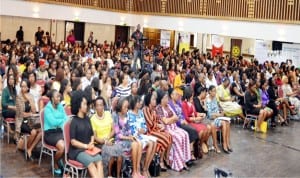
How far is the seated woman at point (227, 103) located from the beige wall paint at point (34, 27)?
1268cm

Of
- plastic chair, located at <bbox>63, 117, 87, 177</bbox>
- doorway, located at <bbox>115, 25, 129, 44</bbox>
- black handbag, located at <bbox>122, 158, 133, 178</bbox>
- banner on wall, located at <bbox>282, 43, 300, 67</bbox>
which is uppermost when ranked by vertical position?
doorway, located at <bbox>115, 25, 129, 44</bbox>

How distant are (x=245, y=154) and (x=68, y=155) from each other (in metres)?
4.18

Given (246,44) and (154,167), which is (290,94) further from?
(246,44)

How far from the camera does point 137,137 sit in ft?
21.5

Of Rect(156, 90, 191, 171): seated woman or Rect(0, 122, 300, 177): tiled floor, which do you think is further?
Rect(156, 90, 191, 171): seated woman

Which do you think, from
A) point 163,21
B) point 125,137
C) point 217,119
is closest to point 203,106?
point 217,119

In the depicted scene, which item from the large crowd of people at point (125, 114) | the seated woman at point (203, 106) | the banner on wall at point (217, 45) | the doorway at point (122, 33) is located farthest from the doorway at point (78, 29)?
the seated woman at point (203, 106)

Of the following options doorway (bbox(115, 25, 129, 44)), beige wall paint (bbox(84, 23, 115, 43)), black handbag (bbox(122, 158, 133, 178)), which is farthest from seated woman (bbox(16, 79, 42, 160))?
doorway (bbox(115, 25, 129, 44))

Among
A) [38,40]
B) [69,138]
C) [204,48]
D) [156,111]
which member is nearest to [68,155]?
[69,138]

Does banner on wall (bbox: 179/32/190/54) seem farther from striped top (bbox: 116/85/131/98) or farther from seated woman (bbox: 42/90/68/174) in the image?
seated woman (bbox: 42/90/68/174)

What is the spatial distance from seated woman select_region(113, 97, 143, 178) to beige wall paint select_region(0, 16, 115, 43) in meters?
14.8

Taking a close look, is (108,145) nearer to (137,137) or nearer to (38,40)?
(137,137)

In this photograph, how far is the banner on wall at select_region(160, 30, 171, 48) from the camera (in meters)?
24.2

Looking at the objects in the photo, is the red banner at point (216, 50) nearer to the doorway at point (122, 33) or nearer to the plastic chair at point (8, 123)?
the doorway at point (122, 33)
